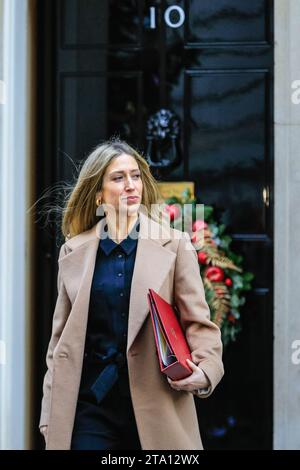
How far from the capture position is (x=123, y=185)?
3.75 metres

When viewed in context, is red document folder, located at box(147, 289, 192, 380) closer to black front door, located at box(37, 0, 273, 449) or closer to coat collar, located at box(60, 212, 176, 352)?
coat collar, located at box(60, 212, 176, 352)

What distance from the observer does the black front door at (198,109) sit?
18.4ft

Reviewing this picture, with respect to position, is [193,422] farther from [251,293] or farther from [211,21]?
[211,21]

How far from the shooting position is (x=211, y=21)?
5.75m

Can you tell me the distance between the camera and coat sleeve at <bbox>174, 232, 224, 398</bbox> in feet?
11.4

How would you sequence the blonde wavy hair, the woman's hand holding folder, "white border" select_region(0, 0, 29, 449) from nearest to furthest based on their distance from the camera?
the woman's hand holding folder, the blonde wavy hair, "white border" select_region(0, 0, 29, 449)

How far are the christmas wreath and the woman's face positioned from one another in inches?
63.7

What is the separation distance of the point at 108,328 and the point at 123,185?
24.6 inches

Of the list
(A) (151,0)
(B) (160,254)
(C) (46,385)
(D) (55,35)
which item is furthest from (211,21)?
(C) (46,385)

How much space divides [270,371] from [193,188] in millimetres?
1290

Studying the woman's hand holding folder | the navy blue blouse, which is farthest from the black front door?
the woman's hand holding folder

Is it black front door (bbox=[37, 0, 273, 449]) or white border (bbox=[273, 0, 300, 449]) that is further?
black front door (bbox=[37, 0, 273, 449])

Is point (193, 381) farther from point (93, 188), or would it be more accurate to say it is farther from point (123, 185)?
point (93, 188)

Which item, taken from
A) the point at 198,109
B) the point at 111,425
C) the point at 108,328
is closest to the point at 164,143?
the point at 198,109
